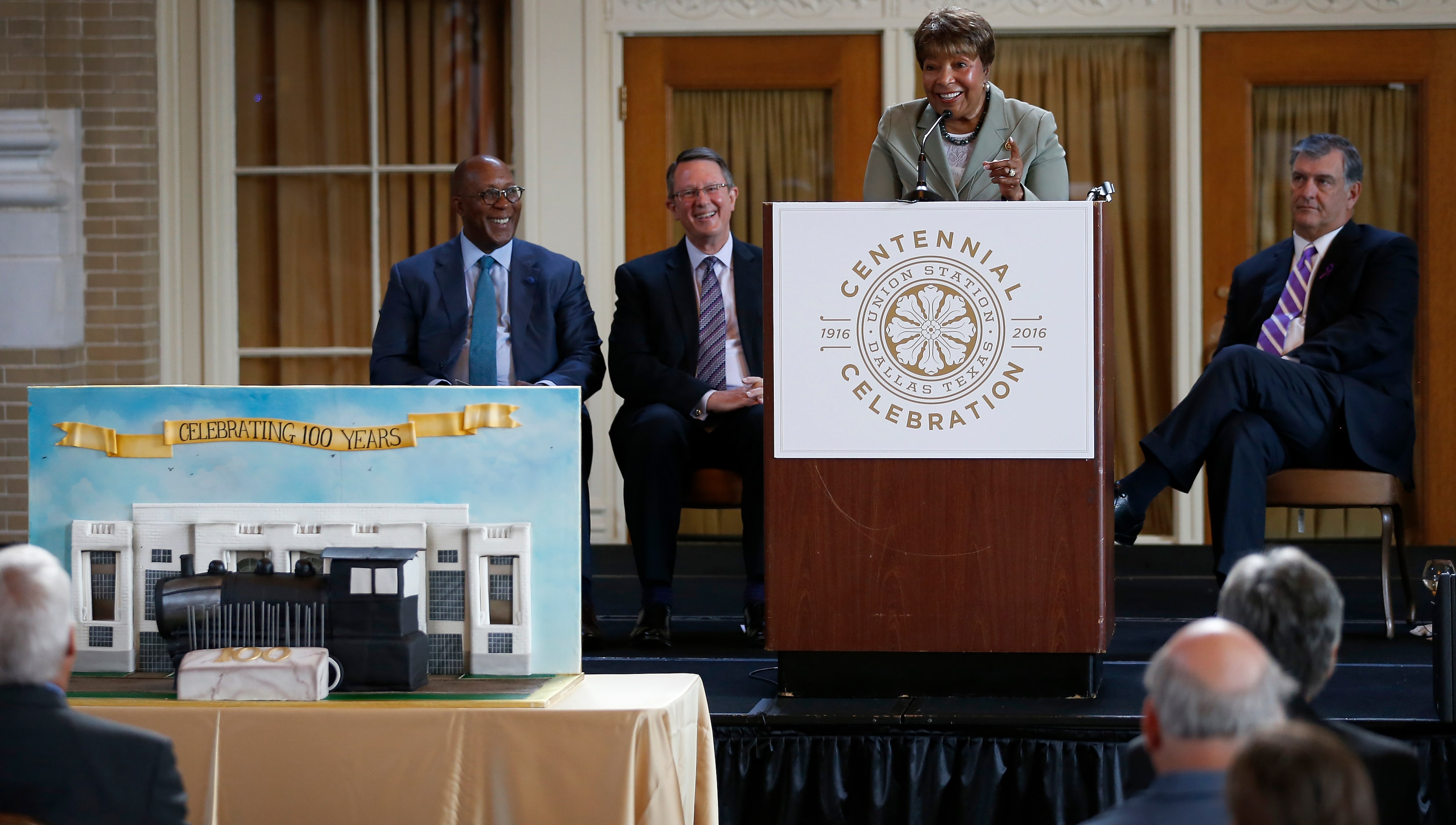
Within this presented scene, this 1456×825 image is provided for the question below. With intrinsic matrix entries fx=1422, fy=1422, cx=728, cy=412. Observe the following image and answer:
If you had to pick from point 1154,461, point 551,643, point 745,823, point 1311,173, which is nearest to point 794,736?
point 745,823

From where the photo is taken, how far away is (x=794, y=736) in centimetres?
241

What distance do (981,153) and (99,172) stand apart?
3.59m

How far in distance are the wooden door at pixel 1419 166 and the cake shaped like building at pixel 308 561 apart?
3.59 m

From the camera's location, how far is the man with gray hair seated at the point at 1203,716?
1131 millimetres

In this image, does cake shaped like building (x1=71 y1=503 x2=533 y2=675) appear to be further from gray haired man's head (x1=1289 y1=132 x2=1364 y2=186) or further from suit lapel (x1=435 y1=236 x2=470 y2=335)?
gray haired man's head (x1=1289 y1=132 x2=1364 y2=186)

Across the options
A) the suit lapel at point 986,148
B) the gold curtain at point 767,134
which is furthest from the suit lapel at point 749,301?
the gold curtain at point 767,134

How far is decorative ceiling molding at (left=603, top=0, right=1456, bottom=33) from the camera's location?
4887 mm

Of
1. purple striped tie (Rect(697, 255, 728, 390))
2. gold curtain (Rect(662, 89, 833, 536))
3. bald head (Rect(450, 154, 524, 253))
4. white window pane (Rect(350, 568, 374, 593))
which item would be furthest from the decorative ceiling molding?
white window pane (Rect(350, 568, 374, 593))

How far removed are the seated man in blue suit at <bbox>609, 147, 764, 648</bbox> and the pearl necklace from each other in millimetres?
782

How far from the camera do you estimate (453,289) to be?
354 cm

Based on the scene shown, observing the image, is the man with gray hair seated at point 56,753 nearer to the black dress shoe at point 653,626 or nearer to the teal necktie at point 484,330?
the black dress shoe at point 653,626

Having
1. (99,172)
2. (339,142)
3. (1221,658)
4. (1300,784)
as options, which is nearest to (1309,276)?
(1221,658)

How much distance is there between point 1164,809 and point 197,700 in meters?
1.34

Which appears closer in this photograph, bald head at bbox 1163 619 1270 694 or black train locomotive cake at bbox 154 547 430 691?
bald head at bbox 1163 619 1270 694
